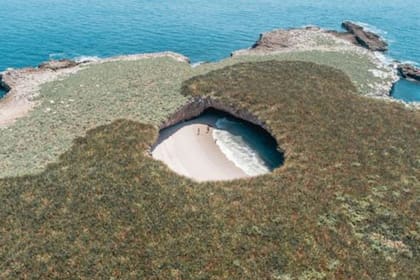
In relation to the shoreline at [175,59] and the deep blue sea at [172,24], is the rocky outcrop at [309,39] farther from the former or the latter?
the deep blue sea at [172,24]

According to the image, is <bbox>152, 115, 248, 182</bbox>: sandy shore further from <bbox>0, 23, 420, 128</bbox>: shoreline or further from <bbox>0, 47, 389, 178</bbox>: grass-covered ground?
<bbox>0, 23, 420, 128</bbox>: shoreline

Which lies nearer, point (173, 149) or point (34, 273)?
point (34, 273)

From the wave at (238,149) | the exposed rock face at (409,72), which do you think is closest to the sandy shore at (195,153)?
the wave at (238,149)

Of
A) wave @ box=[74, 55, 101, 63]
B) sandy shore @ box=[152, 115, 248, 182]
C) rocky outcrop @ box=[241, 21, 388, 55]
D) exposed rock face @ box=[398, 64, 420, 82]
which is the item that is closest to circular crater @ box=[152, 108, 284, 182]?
sandy shore @ box=[152, 115, 248, 182]

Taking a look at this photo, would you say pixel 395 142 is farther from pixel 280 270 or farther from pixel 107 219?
pixel 107 219

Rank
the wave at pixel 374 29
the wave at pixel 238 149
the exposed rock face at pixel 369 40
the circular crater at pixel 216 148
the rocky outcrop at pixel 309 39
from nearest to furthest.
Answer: the circular crater at pixel 216 148
the wave at pixel 238 149
the rocky outcrop at pixel 309 39
the exposed rock face at pixel 369 40
the wave at pixel 374 29

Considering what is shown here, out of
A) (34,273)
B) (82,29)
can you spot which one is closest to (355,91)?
(34,273)

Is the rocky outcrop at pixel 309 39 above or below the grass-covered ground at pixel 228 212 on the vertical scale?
above

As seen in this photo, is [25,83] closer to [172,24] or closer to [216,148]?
[216,148]
